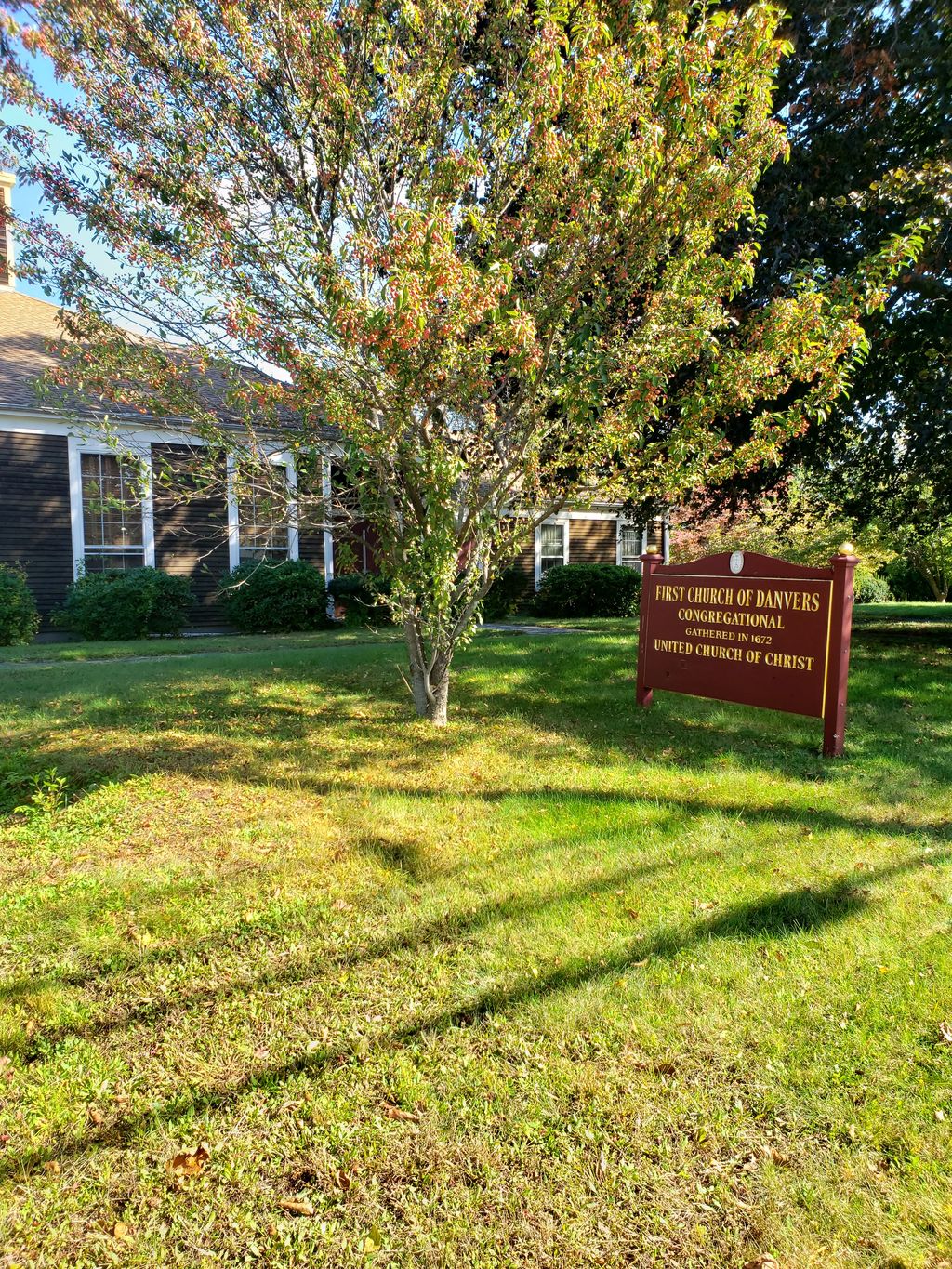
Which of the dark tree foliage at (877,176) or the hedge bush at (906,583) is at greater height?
the dark tree foliage at (877,176)

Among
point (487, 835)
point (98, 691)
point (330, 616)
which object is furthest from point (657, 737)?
point (330, 616)

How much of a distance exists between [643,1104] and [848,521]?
2142cm

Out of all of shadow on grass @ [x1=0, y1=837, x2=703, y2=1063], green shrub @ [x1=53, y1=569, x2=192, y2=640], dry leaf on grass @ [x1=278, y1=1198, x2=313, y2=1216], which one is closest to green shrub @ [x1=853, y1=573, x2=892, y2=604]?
green shrub @ [x1=53, y1=569, x2=192, y2=640]

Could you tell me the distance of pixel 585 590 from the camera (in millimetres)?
19188

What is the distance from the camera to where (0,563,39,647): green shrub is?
11953mm

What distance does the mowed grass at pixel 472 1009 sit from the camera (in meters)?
2.04

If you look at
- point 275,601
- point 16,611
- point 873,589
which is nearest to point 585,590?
point 275,601

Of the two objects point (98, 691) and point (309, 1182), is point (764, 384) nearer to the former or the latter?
point (309, 1182)

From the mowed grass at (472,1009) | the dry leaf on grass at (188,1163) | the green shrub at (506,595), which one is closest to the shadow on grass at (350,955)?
the mowed grass at (472,1009)

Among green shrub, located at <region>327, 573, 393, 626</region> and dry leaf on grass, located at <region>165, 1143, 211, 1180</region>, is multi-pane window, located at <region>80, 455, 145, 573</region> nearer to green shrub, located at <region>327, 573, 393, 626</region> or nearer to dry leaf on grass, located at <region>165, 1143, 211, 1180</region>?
green shrub, located at <region>327, 573, 393, 626</region>

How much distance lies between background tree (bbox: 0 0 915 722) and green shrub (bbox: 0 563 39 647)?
733 centimetres

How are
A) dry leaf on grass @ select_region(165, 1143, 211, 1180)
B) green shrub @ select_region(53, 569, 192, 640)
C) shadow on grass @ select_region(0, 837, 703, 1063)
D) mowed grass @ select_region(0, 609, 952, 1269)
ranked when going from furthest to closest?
1. green shrub @ select_region(53, 569, 192, 640)
2. shadow on grass @ select_region(0, 837, 703, 1063)
3. dry leaf on grass @ select_region(165, 1143, 211, 1180)
4. mowed grass @ select_region(0, 609, 952, 1269)

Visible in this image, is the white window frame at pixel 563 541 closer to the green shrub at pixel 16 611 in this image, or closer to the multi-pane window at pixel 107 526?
the multi-pane window at pixel 107 526

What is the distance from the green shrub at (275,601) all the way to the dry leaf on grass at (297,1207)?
1305cm
